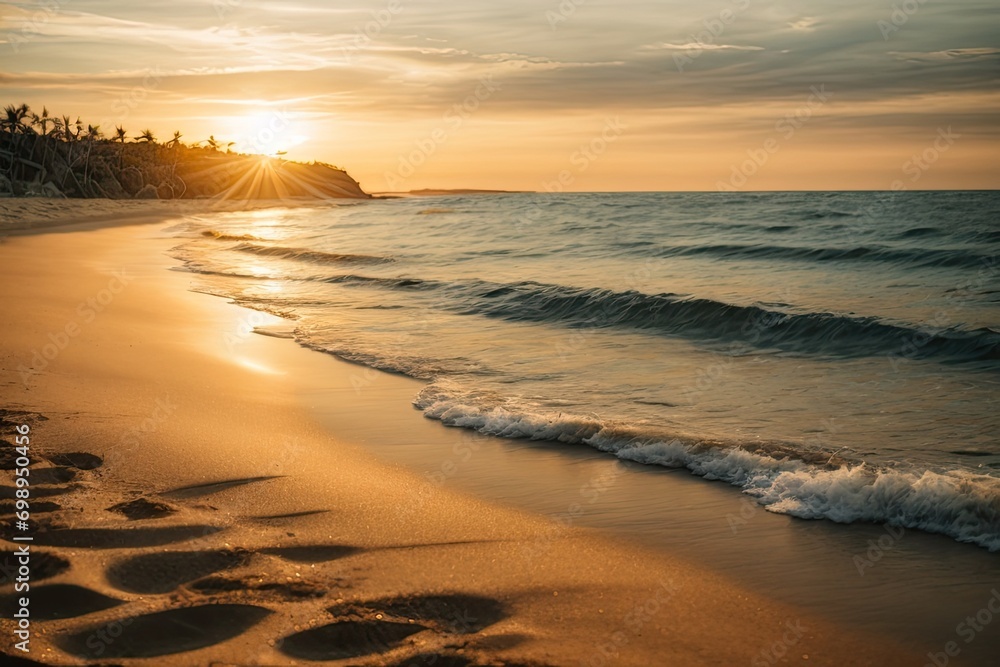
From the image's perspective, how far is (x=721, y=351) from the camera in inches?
440

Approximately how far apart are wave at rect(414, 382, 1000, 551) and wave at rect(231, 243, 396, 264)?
19184mm

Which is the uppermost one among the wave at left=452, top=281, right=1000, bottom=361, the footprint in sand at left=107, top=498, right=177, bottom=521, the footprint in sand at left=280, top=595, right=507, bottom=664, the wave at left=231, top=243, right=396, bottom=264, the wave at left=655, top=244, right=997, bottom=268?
the wave at left=655, top=244, right=997, bottom=268

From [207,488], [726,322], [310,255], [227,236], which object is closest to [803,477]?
[207,488]

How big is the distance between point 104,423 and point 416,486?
263 centimetres

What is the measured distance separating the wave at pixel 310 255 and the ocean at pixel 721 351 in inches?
10.8

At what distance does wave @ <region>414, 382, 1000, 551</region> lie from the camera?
16.5 feet

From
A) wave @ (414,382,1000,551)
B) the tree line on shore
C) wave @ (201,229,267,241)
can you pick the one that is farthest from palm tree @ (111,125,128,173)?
wave @ (414,382,1000,551)

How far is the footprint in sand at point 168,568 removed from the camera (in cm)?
349

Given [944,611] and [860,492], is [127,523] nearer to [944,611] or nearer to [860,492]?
[944,611]

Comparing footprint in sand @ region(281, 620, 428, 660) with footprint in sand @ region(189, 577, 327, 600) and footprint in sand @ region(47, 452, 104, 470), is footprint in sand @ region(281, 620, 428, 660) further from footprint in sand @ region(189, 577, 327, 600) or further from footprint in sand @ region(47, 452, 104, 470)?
footprint in sand @ region(47, 452, 104, 470)

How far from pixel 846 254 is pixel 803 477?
19.5 m

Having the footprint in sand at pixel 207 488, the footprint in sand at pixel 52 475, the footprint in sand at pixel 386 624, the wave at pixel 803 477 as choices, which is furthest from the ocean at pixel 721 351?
the footprint in sand at pixel 52 475

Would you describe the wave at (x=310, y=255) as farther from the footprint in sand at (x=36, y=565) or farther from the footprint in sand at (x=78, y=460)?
the footprint in sand at (x=36, y=565)

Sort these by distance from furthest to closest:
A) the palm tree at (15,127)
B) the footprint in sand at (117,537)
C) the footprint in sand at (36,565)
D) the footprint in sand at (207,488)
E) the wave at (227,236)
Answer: the palm tree at (15,127), the wave at (227,236), the footprint in sand at (207,488), the footprint in sand at (117,537), the footprint in sand at (36,565)
